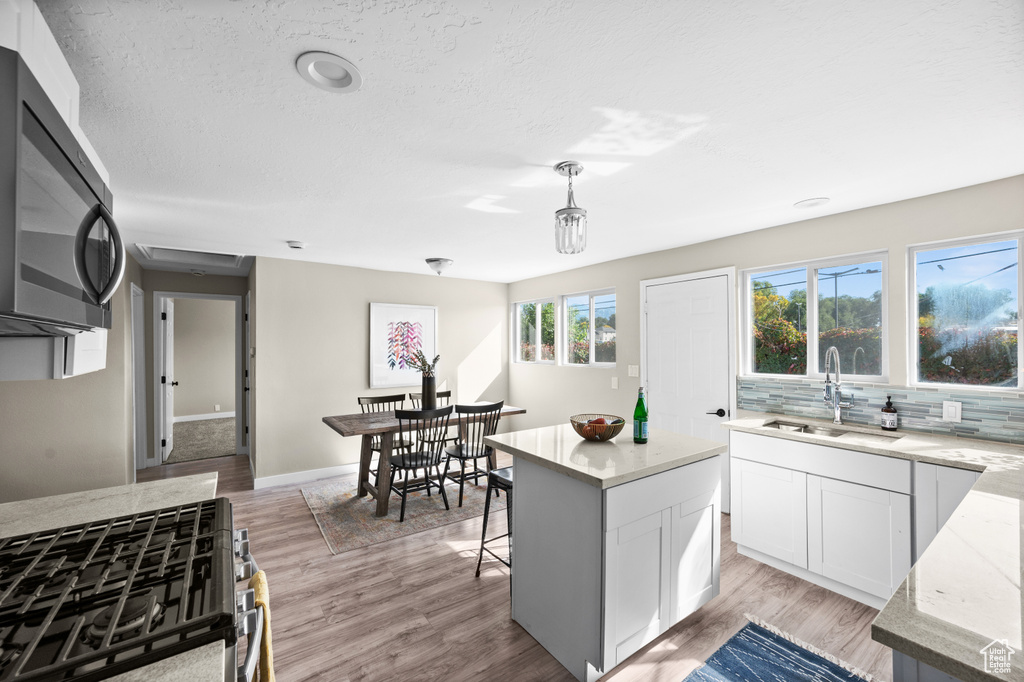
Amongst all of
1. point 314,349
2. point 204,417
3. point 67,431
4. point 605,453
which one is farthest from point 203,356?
point 605,453

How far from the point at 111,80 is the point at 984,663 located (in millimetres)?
2628

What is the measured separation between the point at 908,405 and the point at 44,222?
3762mm

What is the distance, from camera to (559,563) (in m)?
1.94

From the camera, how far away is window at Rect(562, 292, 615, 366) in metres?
4.76

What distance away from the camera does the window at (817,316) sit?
286 cm

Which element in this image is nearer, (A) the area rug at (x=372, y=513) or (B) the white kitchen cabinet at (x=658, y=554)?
(B) the white kitchen cabinet at (x=658, y=554)

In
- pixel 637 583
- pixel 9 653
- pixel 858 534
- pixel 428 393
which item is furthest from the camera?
pixel 428 393

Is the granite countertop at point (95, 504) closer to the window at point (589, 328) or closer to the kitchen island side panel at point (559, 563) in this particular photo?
the kitchen island side panel at point (559, 563)

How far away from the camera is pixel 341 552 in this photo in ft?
9.88

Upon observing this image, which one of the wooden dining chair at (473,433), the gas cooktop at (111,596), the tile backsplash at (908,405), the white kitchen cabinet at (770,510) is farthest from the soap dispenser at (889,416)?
the gas cooktop at (111,596)

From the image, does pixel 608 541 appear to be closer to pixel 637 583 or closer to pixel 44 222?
pixel 637 583

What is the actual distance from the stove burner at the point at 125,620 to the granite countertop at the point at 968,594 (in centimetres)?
139

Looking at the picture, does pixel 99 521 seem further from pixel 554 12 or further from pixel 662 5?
pixel 662 5

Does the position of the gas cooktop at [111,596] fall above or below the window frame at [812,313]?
below
